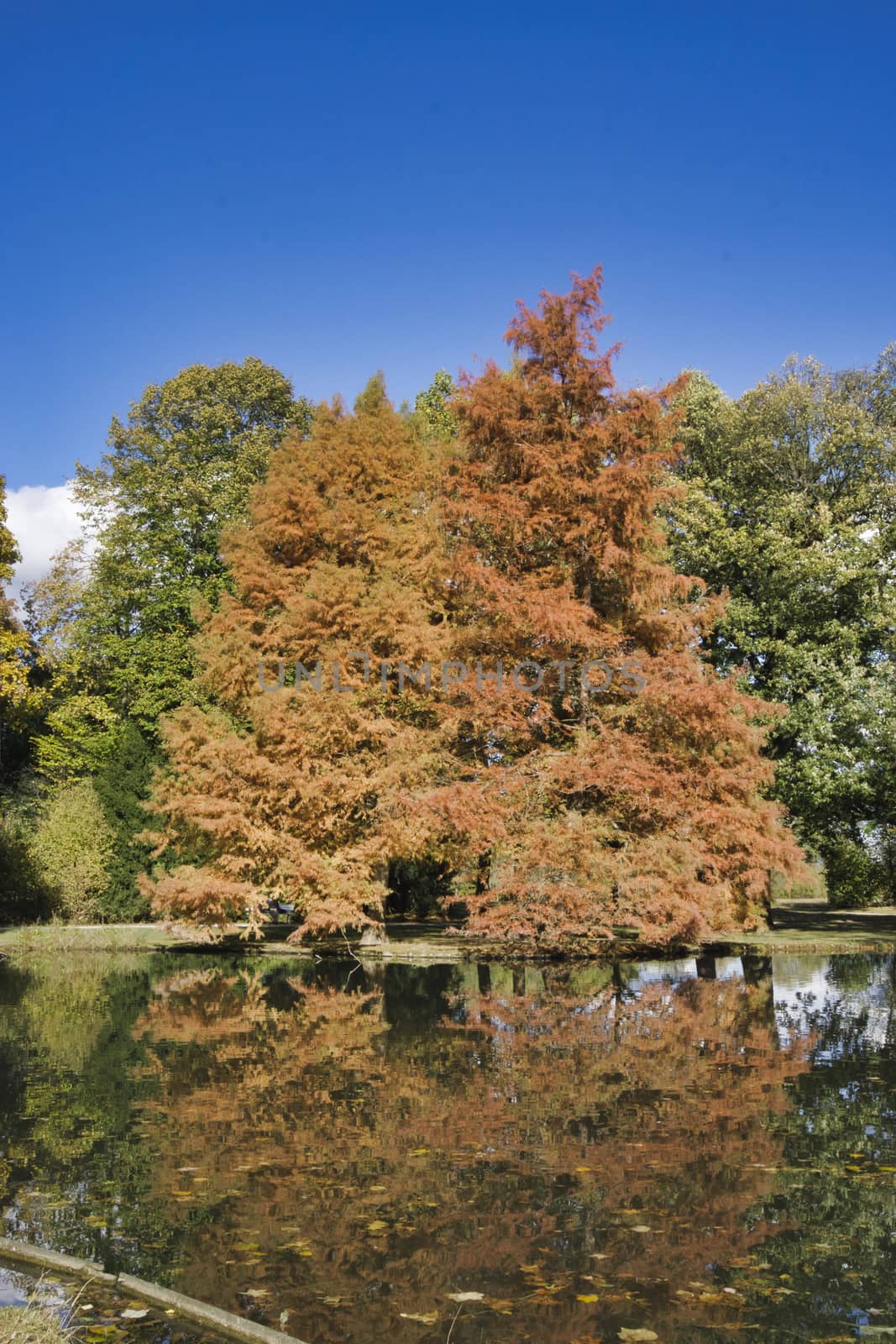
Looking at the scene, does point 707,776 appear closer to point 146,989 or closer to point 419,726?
point 419,726

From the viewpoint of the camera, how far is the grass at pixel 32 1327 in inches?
147

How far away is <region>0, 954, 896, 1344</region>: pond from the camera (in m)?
4.44

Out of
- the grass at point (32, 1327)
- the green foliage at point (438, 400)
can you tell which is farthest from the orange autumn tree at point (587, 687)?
the grass at point (32, 1327)

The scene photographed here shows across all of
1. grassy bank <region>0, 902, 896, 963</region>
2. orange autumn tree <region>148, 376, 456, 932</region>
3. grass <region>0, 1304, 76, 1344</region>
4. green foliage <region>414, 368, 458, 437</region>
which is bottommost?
grassy bank <region>0, 902, 896, 963</region>

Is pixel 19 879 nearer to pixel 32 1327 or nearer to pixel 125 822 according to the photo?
pixel 125 822

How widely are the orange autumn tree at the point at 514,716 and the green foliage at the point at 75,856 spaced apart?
16.6 feet

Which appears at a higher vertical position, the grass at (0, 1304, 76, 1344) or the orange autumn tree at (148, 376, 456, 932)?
the orange autumn tree at (148, 376, 456, 932)

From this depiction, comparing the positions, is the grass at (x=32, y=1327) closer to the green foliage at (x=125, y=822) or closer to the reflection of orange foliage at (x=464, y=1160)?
the reflection of orange foliage at (x=464, y=1160)

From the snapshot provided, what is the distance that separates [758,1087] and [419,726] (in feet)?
51.5

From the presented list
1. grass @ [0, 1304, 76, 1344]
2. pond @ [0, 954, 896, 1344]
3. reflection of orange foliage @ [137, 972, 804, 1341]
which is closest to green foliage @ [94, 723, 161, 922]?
pond @ [0, 954, 896, 1344]

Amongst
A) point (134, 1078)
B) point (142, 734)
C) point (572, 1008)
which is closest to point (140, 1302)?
point (134, 1078)

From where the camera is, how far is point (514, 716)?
20.4 metres

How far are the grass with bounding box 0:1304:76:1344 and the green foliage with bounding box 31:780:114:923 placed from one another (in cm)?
2455

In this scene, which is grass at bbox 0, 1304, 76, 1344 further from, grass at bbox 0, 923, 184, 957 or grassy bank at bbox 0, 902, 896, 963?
grass at bbox 0, 923, 184, 957
